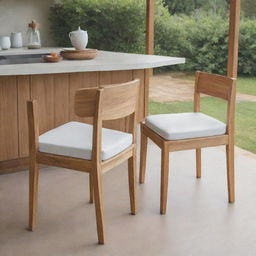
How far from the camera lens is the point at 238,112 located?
5266mm

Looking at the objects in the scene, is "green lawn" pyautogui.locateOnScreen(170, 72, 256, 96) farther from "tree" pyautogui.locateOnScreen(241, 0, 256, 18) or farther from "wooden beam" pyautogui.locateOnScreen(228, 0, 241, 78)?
"wooden beam" pyautogui.locateOnScreen(228, 0, 241, 78)

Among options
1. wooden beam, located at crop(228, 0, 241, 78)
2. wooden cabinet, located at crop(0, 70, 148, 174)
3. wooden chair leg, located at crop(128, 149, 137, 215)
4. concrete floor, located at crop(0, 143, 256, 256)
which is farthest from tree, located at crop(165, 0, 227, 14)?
wooden chair leg, located at crop(128, 149, 137, 215)

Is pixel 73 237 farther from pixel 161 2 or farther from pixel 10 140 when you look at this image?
pixel 161 2

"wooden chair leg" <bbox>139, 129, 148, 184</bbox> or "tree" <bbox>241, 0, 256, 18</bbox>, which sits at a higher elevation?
"tree" <bbox>241, 0, 256, 18</bbox>

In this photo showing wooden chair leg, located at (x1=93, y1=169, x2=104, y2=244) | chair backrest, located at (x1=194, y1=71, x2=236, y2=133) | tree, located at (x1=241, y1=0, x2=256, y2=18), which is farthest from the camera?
tree, located at (x1=241, y1=0, x2=256, y2=18)

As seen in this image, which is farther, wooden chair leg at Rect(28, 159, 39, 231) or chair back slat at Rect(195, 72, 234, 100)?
chair back slat at Rect(195, 72, 234, 100)

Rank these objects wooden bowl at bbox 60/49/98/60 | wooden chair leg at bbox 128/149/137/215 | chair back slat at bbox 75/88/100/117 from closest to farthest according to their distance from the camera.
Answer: chair back slat at bbox 75/88/100/117
wooden chair leg at bbox 128/149/137/215
wooden bowl at bbox 60/49/98/60

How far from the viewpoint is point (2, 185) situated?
2.93 m

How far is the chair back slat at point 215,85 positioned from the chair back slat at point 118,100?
24.5 inches

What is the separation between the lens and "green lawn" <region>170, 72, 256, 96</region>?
4473mm

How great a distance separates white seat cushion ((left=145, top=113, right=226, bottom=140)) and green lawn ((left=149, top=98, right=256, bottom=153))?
1764mm

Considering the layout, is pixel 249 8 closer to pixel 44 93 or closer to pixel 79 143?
pixel 44 93

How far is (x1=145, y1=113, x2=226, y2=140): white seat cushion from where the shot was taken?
A: 2.49 metres

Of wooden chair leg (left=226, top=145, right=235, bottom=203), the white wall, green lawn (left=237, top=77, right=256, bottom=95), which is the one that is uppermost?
the white wall
